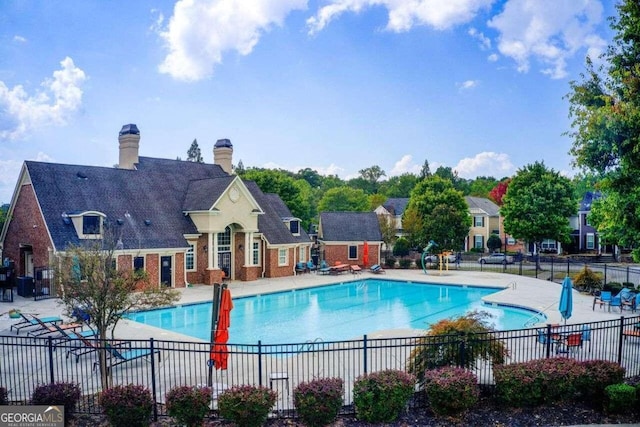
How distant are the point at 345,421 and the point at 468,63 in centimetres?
2672

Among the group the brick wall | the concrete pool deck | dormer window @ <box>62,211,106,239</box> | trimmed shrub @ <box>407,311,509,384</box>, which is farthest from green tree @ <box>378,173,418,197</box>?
trimmed shrub @ <box>407,311,509,384</box>

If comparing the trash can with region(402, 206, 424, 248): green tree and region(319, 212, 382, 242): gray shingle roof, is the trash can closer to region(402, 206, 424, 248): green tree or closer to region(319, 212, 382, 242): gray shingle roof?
region(319, 212, 382, 242): gray shingle roof

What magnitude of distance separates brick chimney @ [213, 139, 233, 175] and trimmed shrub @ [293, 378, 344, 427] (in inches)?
1229

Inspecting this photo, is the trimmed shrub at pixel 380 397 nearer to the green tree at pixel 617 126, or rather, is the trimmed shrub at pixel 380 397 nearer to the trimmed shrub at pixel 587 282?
the green tree at pixel 617 126

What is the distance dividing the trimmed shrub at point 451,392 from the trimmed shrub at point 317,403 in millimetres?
1915

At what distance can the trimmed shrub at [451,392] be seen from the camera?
9.20 meters

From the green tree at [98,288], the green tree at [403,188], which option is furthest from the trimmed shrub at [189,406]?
the green tree at [403,188]

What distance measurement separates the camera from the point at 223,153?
3841 cm

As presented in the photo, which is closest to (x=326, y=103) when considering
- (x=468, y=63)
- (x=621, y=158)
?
(x=468, y=63)

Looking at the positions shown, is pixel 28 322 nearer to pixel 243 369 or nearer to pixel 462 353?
pixel 243 369

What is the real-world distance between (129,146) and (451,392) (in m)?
29.3

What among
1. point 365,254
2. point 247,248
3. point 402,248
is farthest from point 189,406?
point 402,248

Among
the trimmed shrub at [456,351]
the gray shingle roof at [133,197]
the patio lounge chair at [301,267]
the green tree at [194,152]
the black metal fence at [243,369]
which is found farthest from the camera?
the green tree at [194,152]

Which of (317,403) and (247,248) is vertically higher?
(247,248)
